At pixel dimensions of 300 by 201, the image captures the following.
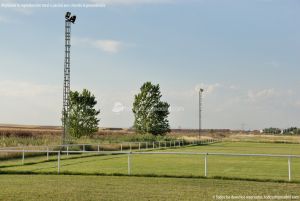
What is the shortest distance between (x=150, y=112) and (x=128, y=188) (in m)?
65.3

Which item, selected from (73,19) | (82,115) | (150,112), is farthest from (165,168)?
(150,112)

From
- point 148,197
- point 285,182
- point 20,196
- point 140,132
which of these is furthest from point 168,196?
point 140,132

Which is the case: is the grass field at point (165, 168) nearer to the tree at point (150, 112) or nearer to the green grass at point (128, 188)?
the green grass at point (128, 188)

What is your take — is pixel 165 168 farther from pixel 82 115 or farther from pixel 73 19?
pixel 82 115

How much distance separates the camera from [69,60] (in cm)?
4162

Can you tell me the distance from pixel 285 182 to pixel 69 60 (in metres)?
27.7

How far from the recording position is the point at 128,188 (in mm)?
14750

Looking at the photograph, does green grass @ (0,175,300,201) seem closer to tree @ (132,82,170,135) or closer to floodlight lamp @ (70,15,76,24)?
floodlight lamp @ (70,15,76,24)

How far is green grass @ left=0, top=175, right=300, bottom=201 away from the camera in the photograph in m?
12.8

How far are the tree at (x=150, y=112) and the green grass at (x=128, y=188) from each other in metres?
61.0

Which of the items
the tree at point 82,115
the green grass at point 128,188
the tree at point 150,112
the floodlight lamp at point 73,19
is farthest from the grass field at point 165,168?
the tree at point 150,112

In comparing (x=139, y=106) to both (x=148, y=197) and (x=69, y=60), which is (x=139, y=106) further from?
(x=148, y=197)

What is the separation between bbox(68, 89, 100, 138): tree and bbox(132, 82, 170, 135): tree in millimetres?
17266

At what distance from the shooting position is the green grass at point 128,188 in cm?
1284
